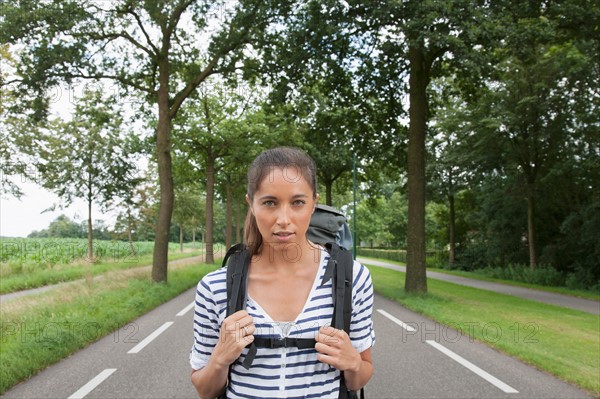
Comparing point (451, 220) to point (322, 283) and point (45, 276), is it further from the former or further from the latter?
point (322, 283)

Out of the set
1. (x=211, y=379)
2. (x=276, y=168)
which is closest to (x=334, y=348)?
(x=211, y=379)

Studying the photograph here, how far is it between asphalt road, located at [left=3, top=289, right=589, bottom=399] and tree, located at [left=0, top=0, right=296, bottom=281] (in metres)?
8.29

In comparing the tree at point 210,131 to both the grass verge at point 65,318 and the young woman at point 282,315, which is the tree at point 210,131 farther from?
the young woman at point 282,315

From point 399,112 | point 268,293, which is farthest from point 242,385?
point 399,112

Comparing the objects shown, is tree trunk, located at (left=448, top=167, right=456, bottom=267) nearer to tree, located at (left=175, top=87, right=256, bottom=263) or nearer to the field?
tree, located at (left=175, top=87, right=256, bottom=263)

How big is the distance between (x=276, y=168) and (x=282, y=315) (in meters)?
0.51

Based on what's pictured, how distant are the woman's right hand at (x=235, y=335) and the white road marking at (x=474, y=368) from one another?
470cm

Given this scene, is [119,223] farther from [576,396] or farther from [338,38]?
[576,396]

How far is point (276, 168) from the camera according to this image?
5.55ft

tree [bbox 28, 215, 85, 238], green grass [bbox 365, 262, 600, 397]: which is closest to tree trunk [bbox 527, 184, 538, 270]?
green grass [bbox 365, 262, 600, 397]

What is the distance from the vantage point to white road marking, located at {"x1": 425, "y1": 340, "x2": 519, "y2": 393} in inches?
212

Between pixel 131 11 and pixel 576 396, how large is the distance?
50.5 feet

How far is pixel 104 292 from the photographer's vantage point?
40.1 ft

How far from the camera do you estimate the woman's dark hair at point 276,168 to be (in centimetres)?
169
